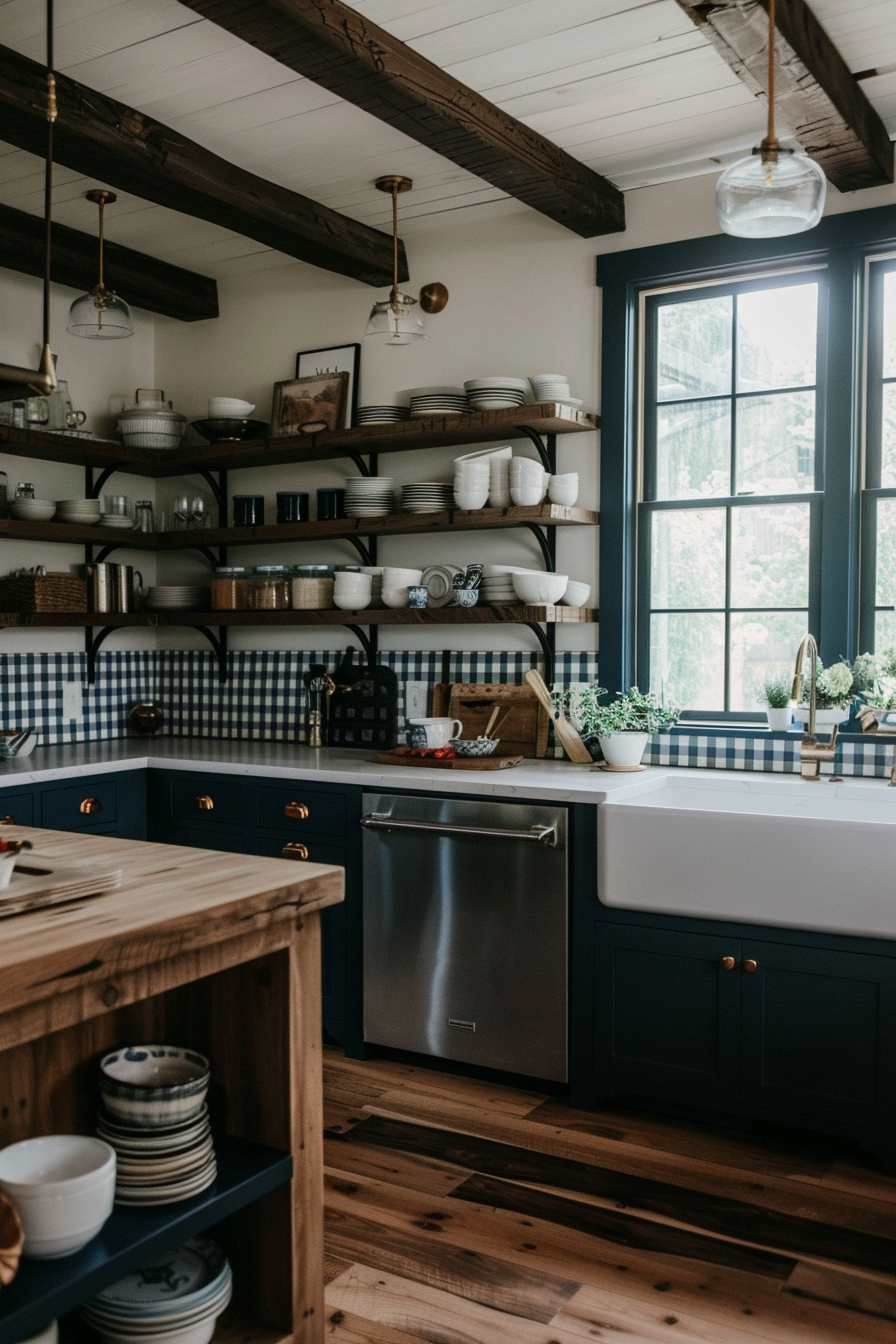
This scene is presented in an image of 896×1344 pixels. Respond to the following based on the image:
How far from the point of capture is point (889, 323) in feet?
12.0

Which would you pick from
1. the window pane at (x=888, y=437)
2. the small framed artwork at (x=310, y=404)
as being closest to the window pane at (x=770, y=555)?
the window pane at (x=888, y=437)

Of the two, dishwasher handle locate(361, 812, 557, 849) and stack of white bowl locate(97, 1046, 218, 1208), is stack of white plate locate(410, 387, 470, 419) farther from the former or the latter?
stack of white bowl locate(97, 1046, 218, 1208)

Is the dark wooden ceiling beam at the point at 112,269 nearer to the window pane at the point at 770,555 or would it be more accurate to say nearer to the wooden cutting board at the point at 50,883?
the window pane at the point at 770,555

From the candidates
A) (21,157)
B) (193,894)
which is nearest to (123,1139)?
(193,894)

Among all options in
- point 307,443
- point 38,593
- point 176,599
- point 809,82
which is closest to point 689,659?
point 307,443

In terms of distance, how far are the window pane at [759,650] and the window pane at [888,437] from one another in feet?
1.64

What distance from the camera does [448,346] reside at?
4391 millimetres

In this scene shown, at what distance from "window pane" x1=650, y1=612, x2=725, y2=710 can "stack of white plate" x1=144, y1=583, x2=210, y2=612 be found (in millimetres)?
1915

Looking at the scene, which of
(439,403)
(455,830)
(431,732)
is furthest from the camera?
(439,403)

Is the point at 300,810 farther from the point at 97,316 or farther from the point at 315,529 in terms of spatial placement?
the point at 97,316

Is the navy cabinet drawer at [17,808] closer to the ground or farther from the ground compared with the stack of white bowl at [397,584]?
closer to the ground

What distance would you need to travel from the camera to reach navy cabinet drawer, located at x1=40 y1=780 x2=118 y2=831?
12.5 ft

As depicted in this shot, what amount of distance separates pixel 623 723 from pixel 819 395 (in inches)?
48.2

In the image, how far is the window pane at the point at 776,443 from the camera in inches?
149
